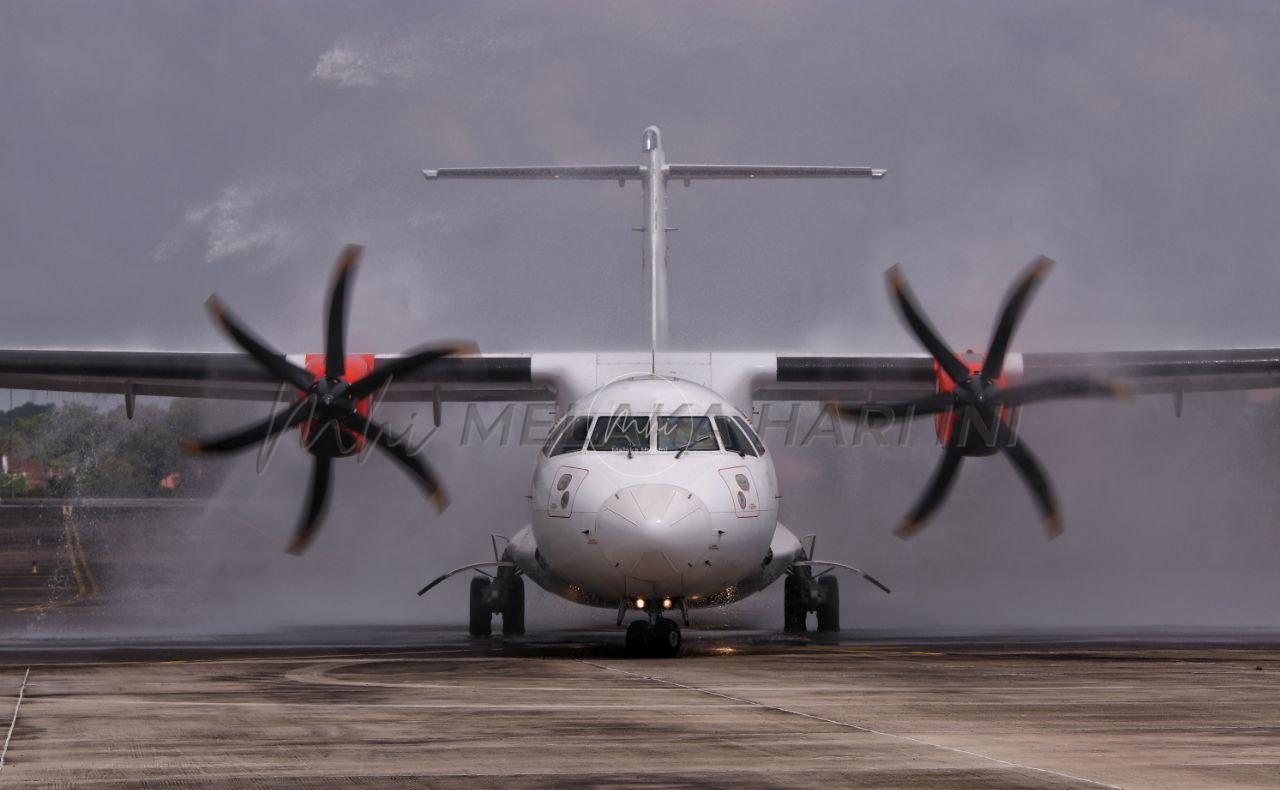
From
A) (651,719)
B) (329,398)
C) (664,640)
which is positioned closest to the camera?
(651,719)

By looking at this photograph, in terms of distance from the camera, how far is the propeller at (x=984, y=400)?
2047 cm

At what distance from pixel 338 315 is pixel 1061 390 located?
9.30 metres

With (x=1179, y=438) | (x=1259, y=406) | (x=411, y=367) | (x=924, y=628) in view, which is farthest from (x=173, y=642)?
(x=1259, y=406)

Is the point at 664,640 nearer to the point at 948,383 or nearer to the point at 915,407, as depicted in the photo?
the point at 915,407

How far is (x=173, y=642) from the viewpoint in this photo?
738 inches

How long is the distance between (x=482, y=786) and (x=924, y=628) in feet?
50.3

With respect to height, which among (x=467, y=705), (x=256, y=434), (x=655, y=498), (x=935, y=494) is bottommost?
(x=467, y=705)

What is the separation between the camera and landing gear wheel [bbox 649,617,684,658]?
15.6 meters

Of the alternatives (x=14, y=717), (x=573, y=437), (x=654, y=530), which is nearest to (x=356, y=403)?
(x=573, y=437)

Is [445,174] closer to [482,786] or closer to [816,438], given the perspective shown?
[816,438]

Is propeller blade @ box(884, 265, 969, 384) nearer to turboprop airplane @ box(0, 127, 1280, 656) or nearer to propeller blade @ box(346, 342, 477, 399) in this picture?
turboprop airplane @ box(0, 127, 1280, 656)

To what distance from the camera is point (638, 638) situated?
1577cm

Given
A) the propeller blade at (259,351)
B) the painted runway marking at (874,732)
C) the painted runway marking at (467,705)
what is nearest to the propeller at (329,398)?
Result: the propeller blade at (259,351)

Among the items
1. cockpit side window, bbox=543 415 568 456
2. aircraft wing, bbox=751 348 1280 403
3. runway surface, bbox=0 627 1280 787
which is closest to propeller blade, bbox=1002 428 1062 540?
aircraft wing, bbox=751 348 1280 403
